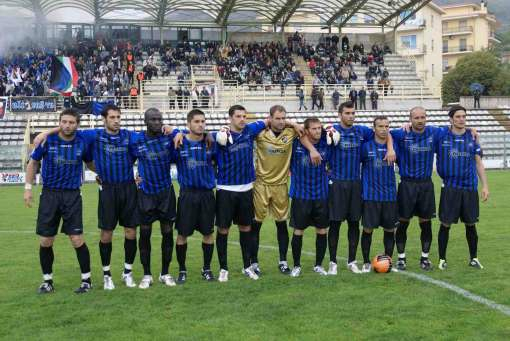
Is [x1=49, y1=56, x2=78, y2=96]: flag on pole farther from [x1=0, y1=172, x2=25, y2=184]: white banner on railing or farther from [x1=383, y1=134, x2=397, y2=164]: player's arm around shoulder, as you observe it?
[x1=383, y1=134, x2=397, y2=164]: player's arm around shoulder

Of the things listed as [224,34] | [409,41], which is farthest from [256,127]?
[409,41]

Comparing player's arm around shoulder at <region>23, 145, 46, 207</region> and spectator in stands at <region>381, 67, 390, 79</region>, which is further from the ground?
spectator in stands at <region>381, 67, 390, 79</region>

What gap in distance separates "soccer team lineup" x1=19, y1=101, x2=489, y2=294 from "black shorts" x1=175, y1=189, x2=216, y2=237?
0.01 metres

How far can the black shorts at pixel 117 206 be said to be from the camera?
7.15 metres

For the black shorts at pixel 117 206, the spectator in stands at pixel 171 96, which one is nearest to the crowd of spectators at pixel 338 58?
the spectator in stands at pixel 171 96

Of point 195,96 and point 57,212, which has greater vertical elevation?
point 195,96

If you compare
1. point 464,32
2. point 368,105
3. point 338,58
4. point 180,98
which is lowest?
point 368,105

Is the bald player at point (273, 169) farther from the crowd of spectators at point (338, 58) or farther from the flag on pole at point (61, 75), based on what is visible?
the crowd of spectators at point (338, 58)

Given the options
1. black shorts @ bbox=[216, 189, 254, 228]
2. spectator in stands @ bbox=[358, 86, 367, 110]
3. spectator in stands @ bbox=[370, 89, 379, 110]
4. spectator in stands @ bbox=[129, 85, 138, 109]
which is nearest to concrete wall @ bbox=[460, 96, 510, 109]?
spectator in stands @ bbox=[370, 89, 379, 110]

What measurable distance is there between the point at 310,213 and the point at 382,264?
1023 millimetres

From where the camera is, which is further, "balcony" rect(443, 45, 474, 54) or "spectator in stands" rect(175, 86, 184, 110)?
"balcony" rect(443, 45, 474, 54)

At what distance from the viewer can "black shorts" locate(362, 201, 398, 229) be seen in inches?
304

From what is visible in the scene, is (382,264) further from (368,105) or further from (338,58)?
(338,58)

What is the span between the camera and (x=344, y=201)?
25.1 ft
